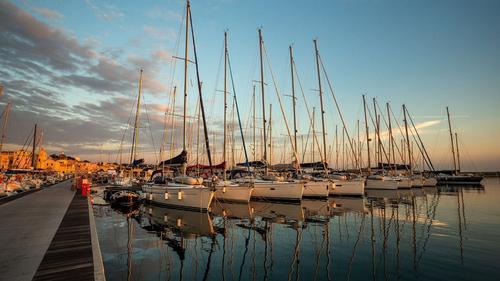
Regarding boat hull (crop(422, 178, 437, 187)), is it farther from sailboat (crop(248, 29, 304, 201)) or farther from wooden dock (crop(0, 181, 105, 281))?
wooden dock (crop(0, 181, 105, 281))

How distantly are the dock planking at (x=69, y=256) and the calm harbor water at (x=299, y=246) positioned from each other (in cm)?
113

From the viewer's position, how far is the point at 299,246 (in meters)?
13.0

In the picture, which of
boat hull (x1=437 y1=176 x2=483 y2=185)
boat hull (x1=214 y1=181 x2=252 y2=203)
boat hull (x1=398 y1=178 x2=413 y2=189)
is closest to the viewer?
boat hull (x1=214 y1=181 x2=252 y2=203)

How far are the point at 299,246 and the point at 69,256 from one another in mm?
9295

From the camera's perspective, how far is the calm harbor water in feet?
31.6

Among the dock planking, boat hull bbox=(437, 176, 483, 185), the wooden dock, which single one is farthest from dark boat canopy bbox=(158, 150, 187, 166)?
boat hull bbox=(437, 176, 483, 185)

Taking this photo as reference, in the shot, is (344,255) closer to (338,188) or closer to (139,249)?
(139,249)

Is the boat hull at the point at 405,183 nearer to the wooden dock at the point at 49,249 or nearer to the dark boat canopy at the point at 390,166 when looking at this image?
the dark boat canopy at the point at 390,166

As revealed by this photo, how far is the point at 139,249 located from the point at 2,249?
4.66 m

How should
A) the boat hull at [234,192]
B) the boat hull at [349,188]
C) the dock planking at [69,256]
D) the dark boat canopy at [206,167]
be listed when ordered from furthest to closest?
the boat hull at [349,188] → the dark boat canopy at [206,167] → the boat hull at [234,192] → the dock planking at [69,256]

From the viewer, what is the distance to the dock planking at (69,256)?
274 inches

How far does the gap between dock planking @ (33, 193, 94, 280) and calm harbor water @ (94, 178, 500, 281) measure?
1.13 m

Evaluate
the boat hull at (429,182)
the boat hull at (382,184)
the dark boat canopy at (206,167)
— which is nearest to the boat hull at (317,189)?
the dark boat canopy at (206,167)

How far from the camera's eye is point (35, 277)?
6.74 metres
